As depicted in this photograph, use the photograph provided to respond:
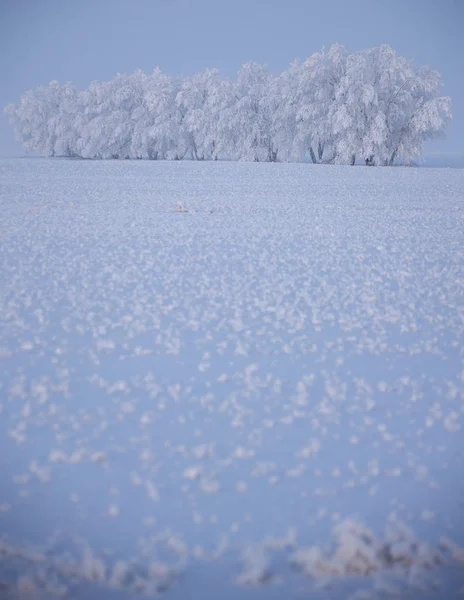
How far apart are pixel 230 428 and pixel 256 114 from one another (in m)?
32.6

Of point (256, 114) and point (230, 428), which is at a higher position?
point (256, 114)

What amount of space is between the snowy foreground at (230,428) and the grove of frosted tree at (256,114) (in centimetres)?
2390

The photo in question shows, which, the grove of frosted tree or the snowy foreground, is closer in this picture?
the snowy foreground

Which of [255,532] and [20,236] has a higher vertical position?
[20,236]

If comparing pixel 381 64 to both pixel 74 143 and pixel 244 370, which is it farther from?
pixel 244 370

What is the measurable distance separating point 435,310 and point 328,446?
209cm

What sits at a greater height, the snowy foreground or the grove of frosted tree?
the grove of frosted tree

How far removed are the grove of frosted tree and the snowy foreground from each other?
78.4ft

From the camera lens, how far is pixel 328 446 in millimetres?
2047

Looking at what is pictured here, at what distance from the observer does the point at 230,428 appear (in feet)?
7.06

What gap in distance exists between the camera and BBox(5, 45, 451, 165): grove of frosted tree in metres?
26.1

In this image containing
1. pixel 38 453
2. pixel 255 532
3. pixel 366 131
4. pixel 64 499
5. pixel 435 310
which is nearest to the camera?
pixel 255 532

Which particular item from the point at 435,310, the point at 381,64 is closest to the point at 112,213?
the point at 435,310

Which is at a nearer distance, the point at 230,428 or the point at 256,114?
the point at 230,428
